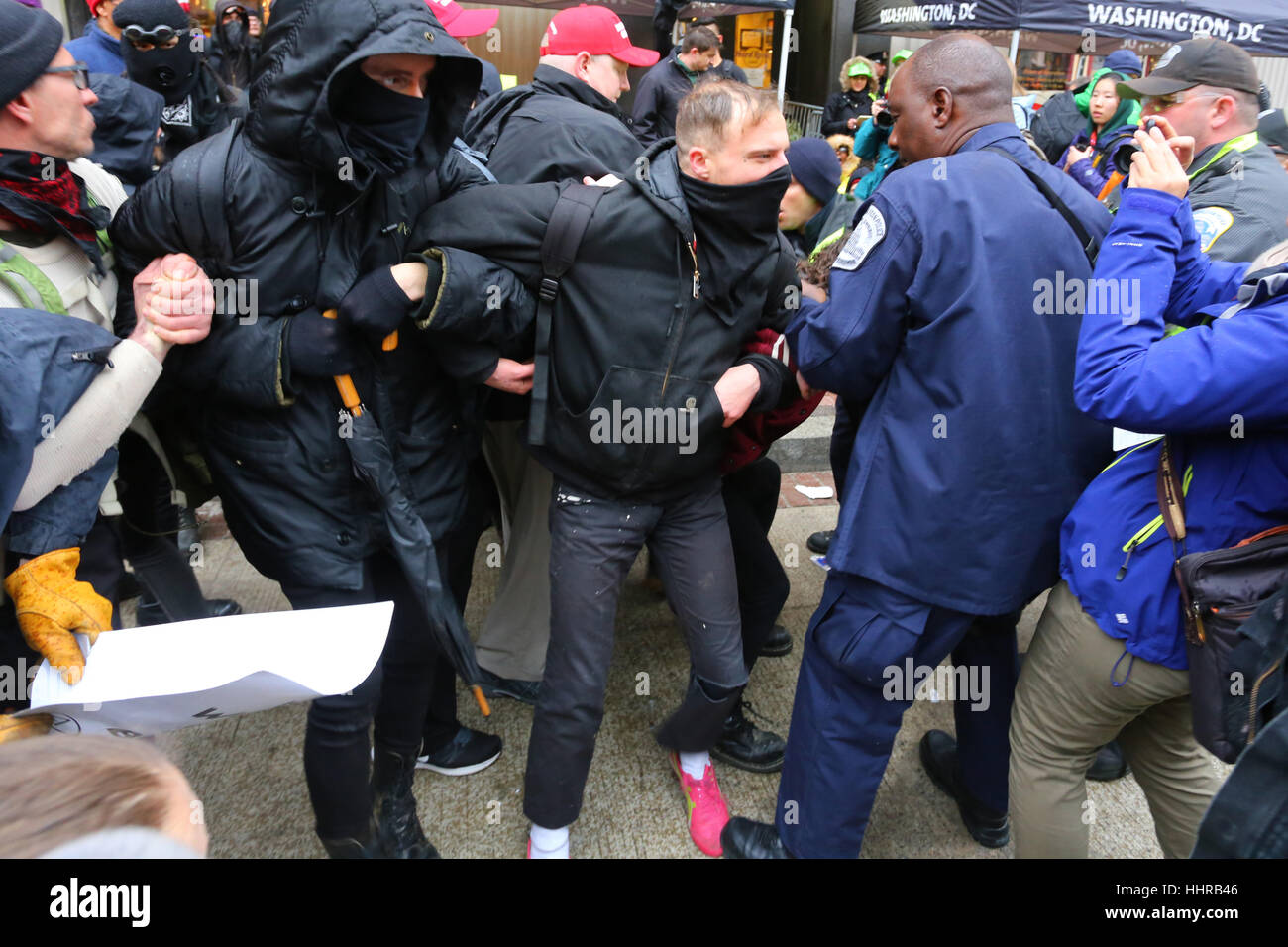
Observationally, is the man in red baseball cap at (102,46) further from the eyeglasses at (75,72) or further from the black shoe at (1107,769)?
the black shoe at (1107,769)

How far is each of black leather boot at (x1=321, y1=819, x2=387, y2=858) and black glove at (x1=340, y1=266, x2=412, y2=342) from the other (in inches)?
48.0

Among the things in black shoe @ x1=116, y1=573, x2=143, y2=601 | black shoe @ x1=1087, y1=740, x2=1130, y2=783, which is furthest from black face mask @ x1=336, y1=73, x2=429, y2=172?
black shoe @ x1=1087, y1=740, x2=1130, y2=783

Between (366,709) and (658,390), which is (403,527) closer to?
(366,709)

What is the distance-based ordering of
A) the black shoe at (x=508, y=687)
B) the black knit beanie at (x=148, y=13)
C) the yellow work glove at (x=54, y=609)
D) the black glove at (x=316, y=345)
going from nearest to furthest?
the yellow work glove at (x=54, y=609)
the black glove at (x=316, y=345)
the black shoe at (x=508, y=687)
the black knit beanie at (x=148, y=13)

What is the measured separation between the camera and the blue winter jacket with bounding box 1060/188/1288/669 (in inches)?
61.1

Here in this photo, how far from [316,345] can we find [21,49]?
73 centimetres

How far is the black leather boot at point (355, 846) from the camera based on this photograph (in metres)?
2.16

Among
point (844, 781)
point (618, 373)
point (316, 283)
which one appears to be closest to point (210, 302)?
point (316, 283)

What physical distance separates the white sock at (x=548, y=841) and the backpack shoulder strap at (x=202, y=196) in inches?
64.3

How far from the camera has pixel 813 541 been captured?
4348 mm

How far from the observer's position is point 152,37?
3539 mm

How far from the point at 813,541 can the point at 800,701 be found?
2.09m

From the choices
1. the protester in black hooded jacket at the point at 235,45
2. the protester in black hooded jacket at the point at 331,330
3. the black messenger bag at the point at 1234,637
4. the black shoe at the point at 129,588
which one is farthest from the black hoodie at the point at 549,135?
the protester in black hooded jacket at the point at 235,45

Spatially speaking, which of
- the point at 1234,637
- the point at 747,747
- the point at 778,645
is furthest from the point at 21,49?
the point at 778,645
